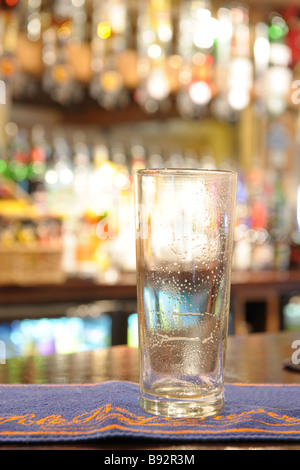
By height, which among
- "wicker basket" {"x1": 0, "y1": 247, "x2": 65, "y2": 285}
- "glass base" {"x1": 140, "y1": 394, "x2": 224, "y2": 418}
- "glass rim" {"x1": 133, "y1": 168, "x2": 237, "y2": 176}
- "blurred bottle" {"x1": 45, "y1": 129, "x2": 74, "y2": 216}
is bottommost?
"wicker basket" {"x1": 0, "y1": 247, "x2": 65, "y2": 285}

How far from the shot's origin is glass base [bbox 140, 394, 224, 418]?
1.69ft

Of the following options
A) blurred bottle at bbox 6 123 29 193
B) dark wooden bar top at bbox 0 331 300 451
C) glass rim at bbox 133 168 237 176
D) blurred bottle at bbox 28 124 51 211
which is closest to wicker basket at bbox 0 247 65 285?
blurred bottle at bbox 28 124 51 211

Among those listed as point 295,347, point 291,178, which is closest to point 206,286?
point 295,347

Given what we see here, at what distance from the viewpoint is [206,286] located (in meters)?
0.53

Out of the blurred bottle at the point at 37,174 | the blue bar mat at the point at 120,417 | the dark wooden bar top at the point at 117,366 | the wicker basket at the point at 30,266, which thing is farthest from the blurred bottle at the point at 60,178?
the blue bar mat at the point at 120,417

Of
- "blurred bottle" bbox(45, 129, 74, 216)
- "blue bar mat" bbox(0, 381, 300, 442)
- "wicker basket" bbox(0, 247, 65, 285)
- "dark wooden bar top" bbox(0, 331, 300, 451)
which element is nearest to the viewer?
"blue bar mat" bbox(0, 381, 300, 442)

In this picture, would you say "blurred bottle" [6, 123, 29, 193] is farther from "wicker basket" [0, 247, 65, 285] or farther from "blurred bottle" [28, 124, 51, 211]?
"wicker basket" [0, 247, 65, 285]

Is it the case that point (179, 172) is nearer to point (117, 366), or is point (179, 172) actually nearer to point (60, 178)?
point (117, 366)

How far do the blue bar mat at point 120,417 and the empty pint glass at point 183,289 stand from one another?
25mm

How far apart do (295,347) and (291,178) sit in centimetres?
359

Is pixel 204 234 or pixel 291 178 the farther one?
pixel 291 178

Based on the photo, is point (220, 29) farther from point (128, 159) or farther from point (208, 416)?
point (208, 416)

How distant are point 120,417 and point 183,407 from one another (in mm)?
50
